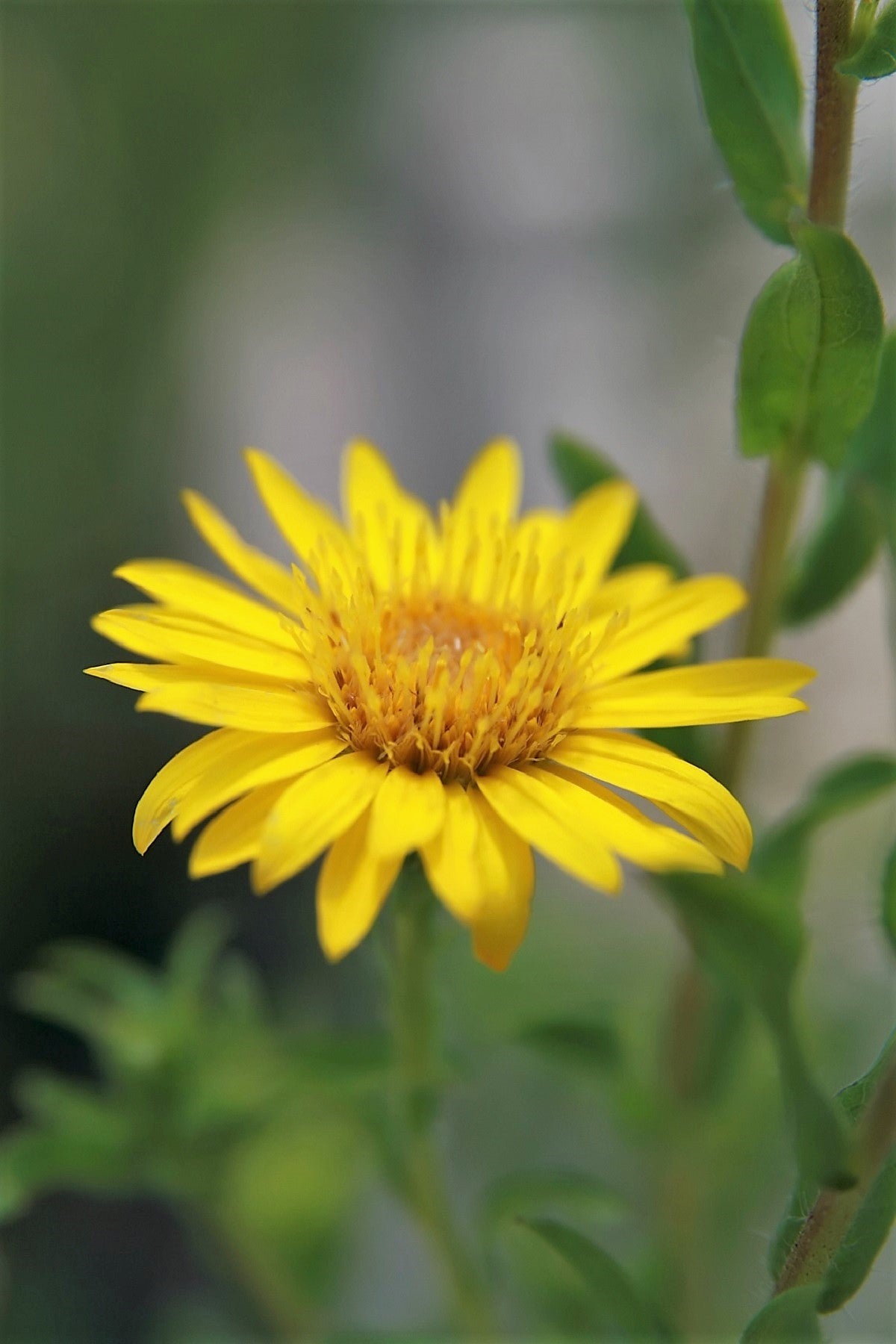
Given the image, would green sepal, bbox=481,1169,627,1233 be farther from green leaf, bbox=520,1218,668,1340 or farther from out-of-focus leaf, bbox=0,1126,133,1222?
out-of-focus leaf, bbox=0,1126,133,1222

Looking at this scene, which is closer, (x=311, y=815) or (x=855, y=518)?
(x=311, y=815)

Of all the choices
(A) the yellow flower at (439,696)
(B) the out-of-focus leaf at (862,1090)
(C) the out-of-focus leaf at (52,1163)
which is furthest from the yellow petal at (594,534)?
(C) the out-of-focus leaf at (52,1163)

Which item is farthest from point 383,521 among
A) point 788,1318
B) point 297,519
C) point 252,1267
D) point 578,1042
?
point 252,1267

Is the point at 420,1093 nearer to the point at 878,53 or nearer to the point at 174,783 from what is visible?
the point at 174,783

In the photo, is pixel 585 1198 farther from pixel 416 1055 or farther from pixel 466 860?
pixel 466 860

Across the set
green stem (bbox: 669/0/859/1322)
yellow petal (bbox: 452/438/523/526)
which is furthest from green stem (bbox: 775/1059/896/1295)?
yellow petal (bbox: 452/438/523/526)

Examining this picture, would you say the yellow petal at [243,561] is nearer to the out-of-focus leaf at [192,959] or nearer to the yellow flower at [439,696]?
the yellow flower at [439,696]

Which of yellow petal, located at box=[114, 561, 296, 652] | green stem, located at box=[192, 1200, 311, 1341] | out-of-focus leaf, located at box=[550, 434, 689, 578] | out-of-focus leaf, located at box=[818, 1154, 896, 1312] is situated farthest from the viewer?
green stem, located at box=[192, 1200, 311, 1341]

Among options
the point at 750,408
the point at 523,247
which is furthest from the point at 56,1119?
the point at 523,247
